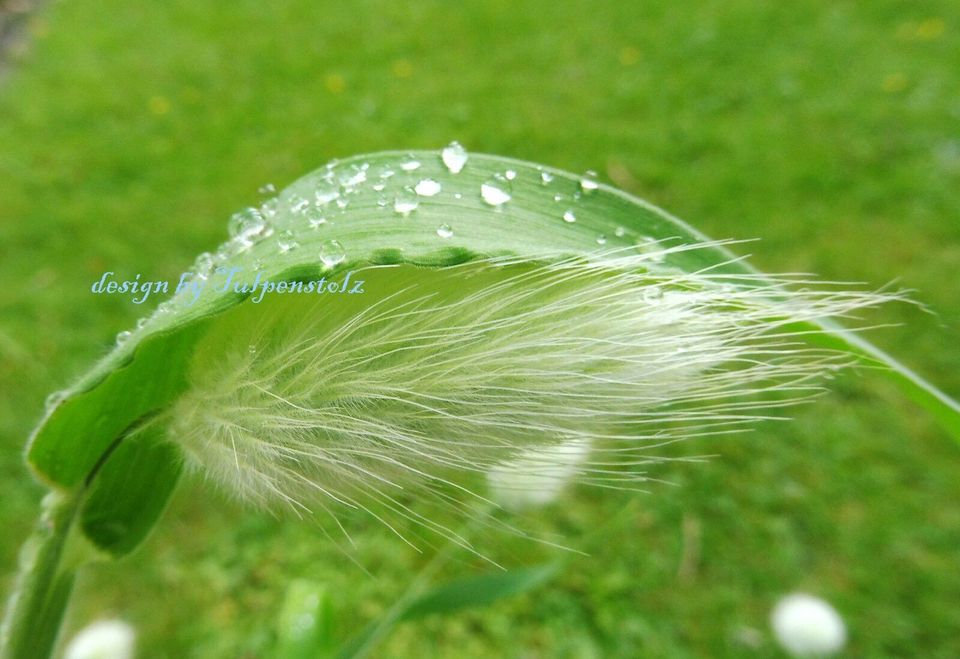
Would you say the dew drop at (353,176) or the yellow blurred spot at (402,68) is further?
the yellow blurred spot at (402,68)

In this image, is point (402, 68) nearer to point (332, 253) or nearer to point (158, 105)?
point (158, 105)

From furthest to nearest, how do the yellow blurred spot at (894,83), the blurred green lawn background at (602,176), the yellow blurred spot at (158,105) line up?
1. the yellow blurred spot at (158,105)
2. the yellow blurred spot at (894,83)
3. the blurred green lawn background at (602,176)

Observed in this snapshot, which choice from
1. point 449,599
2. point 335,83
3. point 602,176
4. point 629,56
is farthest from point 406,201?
point 629,56

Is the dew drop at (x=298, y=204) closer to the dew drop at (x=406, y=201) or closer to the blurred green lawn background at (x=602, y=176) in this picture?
the dew drop at (x=406, y=201)

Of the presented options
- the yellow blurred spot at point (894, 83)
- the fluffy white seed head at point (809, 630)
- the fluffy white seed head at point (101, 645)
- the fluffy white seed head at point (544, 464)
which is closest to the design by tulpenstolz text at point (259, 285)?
the fluffy white seed head at point (544, 464)

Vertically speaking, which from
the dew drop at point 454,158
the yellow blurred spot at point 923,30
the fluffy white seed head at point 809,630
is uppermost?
the yellow blurred spot at point 923,30

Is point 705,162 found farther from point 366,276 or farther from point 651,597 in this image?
point 366,276

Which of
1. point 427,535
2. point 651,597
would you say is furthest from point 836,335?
point 651,597
